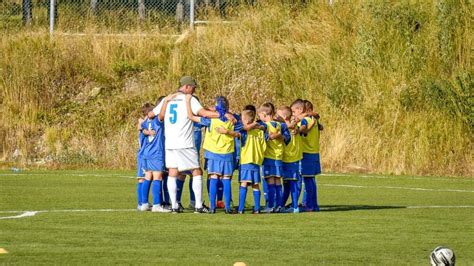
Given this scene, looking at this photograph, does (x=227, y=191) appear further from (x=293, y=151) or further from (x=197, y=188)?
(x=293, y=151)

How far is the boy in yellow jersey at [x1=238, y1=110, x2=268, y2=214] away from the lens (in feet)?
63.5

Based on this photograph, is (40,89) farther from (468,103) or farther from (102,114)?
(468,103)

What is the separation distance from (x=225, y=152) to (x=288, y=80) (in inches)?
683

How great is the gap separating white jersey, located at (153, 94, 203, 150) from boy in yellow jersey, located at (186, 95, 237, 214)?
0.15 meters

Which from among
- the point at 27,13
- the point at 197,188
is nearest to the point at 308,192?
the point at 197,188

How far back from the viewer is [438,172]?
31078 millimetres

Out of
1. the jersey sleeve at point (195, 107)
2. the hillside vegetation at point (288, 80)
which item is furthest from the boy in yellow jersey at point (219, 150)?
the hillside vegetation at point (288, 80)

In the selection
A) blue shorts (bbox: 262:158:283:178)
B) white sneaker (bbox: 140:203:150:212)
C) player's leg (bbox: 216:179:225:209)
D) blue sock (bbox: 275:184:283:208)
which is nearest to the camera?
white sneaker (bbox: 140:203:150:212)

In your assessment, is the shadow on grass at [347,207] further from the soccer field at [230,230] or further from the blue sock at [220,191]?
the blue sock at [220,191]

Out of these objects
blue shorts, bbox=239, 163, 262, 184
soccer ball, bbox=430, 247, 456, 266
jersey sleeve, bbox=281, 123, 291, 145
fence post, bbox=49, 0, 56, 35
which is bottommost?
soccer ball, bbox=430, 247, 456, 266

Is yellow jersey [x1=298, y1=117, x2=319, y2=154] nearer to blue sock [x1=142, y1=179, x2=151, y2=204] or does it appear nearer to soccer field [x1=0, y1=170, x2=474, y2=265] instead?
soccer field [x1=0, y1=170, x2=474, y2=265]

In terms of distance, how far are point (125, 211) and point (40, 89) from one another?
18981 mm

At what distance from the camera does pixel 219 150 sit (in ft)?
63.4

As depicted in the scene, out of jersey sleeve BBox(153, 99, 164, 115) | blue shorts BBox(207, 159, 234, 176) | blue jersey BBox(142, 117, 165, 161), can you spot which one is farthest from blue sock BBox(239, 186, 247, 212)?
jersey sleeve BBox(153, 99, 164, 115)
